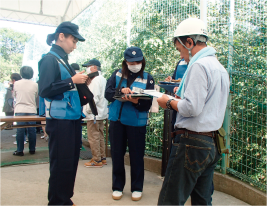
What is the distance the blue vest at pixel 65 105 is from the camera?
2.34 m

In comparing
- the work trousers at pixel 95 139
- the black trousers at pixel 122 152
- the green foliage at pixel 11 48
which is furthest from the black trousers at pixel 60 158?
the green foliage at pixel 11 48

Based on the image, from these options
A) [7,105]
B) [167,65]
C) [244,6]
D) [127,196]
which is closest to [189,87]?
[127,196]

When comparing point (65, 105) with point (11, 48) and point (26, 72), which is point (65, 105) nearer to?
point (26, 72)

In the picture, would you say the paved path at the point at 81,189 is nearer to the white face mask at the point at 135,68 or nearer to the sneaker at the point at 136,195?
the sneaker at the point at 136,195

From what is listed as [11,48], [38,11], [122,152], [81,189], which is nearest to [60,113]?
[122,152]

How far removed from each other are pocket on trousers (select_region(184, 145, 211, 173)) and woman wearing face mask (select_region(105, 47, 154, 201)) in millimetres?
1524

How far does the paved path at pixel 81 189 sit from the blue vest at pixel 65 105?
1267 millimetres

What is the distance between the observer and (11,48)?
39.6m

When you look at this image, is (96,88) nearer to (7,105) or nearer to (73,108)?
(73,108)

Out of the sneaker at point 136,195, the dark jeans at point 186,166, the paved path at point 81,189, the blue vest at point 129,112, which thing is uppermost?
the blue vest at point 129,112

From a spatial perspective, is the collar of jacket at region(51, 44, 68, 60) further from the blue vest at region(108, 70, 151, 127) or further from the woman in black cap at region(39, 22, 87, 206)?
the blue vest at region(108, 70, 151, 127)

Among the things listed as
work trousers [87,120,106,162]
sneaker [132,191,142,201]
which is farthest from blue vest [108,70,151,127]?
work trousers [87,120,106,162]

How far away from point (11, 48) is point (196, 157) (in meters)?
43.7

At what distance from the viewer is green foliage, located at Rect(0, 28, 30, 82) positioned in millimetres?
37331
